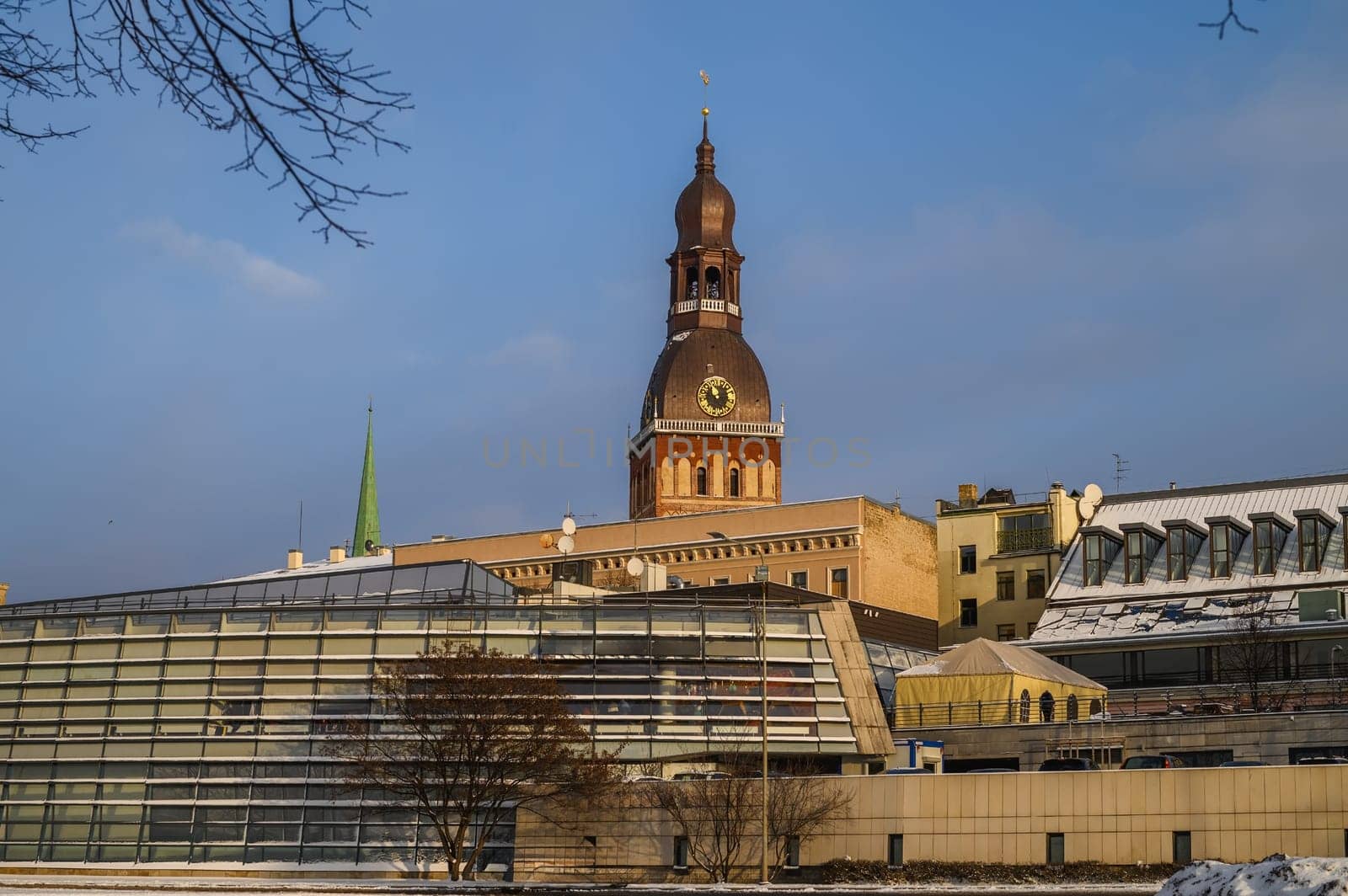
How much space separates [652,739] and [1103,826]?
1817 cm

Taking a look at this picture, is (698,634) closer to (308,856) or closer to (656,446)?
(308,856)

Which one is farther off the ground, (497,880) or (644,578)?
(644,578)

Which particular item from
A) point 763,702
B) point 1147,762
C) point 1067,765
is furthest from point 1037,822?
point 763,702

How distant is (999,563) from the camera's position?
317 feet

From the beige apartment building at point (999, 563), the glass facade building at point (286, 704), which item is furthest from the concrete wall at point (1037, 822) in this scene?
the beige apartment building at point (999, 563)

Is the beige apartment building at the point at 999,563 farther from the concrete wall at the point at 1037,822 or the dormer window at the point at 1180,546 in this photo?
the concrete wall at the point at 1037,822

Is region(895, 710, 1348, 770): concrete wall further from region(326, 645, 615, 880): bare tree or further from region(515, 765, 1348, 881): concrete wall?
region(326, 645, 615, 880): bare tree

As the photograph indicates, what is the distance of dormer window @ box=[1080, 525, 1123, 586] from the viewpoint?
8219 cm

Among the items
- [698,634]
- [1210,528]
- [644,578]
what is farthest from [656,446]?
[698,634]

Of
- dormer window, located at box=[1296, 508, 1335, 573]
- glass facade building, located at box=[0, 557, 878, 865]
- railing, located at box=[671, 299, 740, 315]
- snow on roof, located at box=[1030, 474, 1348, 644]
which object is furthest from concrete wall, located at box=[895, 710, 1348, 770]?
railing, located at box=[671, 299, 740, 315]

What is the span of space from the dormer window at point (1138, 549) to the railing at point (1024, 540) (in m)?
11.9

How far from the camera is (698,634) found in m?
65.2

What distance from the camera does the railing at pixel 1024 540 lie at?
94.7 metres

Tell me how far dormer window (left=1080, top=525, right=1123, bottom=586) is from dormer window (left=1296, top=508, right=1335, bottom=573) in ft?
26.1
